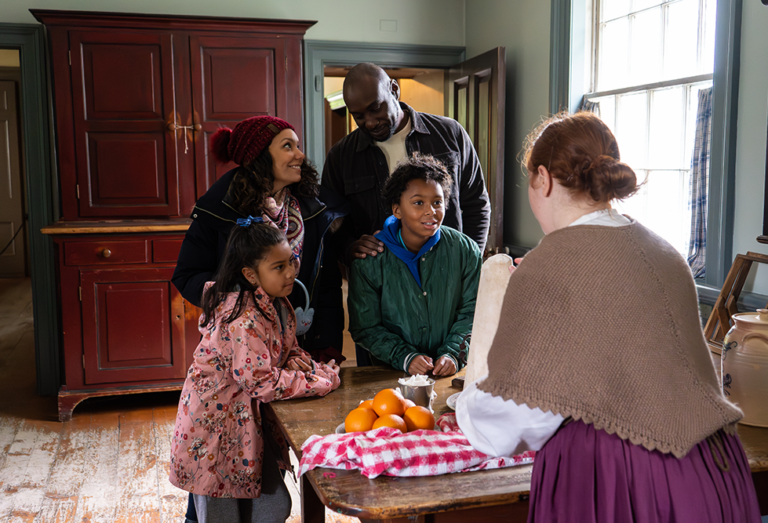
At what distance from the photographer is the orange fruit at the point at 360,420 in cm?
134

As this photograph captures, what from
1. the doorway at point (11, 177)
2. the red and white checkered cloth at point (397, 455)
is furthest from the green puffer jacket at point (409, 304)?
the doorway at point (11, 177)

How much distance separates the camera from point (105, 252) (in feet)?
12.1

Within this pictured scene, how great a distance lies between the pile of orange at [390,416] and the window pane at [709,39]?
2141mm

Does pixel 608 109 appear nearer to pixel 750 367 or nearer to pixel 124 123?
pixel 750 367

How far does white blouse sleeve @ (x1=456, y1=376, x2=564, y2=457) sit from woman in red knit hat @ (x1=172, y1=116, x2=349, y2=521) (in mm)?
1035

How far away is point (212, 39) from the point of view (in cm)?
381

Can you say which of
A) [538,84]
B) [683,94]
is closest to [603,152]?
[683,94]

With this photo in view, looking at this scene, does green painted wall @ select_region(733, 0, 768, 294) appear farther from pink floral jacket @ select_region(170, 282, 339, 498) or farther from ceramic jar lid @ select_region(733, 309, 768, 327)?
pink floral jacket @ select_region(170, 282, 339, 498)

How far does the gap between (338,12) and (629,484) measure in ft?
13.0

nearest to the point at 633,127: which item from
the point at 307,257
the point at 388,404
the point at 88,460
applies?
the point at 307,257

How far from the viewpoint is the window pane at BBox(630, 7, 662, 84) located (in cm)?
306

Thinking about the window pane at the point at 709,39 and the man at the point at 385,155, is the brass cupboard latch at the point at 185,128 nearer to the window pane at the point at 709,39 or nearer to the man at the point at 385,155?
the man at the point at 385,155

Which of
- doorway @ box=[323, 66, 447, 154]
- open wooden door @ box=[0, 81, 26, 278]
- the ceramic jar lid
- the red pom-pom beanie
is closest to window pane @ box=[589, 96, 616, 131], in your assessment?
doorway @ box=[323, 66, 447, 154]

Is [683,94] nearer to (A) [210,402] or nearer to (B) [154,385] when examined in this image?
(A) [210,402]
